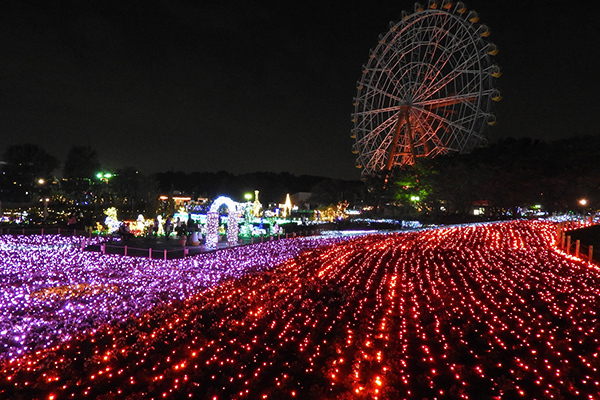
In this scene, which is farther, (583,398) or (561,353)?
(561,353)

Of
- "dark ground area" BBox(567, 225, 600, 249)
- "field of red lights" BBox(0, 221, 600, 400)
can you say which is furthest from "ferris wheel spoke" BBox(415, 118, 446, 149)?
"field of red lights" BBox(0, 221, 600, 400)

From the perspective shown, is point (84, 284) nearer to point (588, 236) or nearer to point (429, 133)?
point (588, 236)

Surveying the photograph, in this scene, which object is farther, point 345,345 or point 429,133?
point 429,133

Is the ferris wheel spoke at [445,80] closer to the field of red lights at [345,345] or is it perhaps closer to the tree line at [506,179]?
the tree line at [506,179]

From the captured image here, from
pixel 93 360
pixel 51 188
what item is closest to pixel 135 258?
pixel 93 360

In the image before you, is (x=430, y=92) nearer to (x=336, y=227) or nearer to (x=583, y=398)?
(x=336, y=227)

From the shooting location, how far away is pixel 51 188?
138 ft

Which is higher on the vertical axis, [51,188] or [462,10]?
[462,10]

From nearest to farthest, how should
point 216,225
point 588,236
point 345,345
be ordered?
point 345,345, point 588,236, point 216,225

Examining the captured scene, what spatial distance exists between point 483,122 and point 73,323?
92.7ft

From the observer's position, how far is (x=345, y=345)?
5.58 metres

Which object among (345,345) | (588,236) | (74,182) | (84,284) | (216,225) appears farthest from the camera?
(74,182)

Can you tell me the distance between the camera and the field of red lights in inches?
173

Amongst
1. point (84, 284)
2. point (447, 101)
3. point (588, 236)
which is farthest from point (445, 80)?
point (84, 284)
